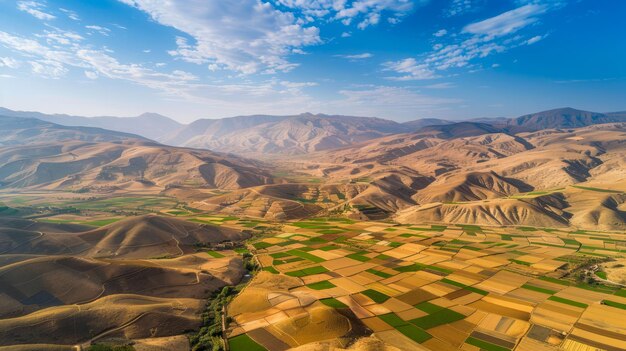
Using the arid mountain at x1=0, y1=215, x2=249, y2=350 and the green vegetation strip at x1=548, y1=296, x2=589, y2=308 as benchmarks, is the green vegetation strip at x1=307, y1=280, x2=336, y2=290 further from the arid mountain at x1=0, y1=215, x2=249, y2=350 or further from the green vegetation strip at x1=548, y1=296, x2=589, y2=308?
the green vegetation strip at x1=548, y1=296, x2=589, y2=308

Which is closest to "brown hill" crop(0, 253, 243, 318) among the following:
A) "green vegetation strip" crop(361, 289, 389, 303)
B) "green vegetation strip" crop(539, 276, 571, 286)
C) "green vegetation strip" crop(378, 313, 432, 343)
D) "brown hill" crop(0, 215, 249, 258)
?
"brown hill" crop(0, 215, 249, 258)

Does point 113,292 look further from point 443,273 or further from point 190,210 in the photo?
point 190,210

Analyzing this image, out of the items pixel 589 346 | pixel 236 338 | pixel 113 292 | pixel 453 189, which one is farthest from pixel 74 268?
pixel 453 189

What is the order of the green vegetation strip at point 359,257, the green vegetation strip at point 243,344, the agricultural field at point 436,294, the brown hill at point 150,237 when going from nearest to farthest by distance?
the green vegetation strip at point 243,344
the agricultural field at point 436,294
the green vegetation strip at point 359,257
the brown hill at point 150,237

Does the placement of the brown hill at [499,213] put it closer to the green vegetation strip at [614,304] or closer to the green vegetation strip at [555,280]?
the green vegetation strip at [555,280]

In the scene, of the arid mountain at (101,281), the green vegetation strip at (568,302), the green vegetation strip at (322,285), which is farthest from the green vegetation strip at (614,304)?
the arid mountain at (101,281)

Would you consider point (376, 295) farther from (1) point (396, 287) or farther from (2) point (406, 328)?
(2) point (406, 328)
